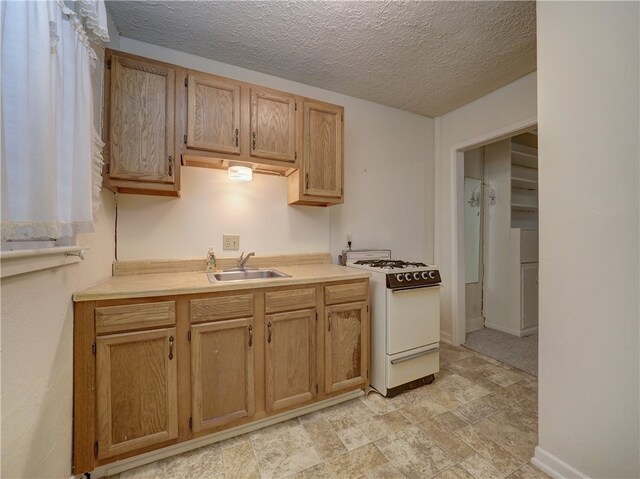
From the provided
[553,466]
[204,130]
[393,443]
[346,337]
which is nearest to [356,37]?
[204,130]

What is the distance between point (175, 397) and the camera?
4.57ft

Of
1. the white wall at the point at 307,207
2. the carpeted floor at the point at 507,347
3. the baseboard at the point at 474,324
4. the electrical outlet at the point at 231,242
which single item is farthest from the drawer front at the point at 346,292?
the baseboard at the point at 474,324

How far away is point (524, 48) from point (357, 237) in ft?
6.49

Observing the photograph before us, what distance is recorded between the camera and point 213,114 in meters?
1.78

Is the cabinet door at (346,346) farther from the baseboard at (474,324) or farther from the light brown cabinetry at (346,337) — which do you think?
the baseboard at (474,324)

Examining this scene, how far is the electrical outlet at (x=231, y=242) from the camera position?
2.12 meters

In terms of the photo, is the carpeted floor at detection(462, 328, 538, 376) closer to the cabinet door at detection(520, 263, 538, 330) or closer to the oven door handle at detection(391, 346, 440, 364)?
the cabinet door at detection(520, 263, 538, 330)

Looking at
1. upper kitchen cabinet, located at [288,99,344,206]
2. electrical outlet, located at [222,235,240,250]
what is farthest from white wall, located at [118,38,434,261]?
upper kitchen cabinet, located at [288,99,344,206]

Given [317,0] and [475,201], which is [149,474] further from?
[475,201]

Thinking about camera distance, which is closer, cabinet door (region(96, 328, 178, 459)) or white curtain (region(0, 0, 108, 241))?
white curtain (region(0, 0, 108, 241))

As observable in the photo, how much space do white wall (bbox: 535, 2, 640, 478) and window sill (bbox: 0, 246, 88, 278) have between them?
7.02 feet

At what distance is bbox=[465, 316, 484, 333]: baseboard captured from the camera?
3.30 meters

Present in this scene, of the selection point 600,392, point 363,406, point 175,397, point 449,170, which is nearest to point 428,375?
point 363,406

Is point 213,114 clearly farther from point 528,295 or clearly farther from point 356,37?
point 528,295
